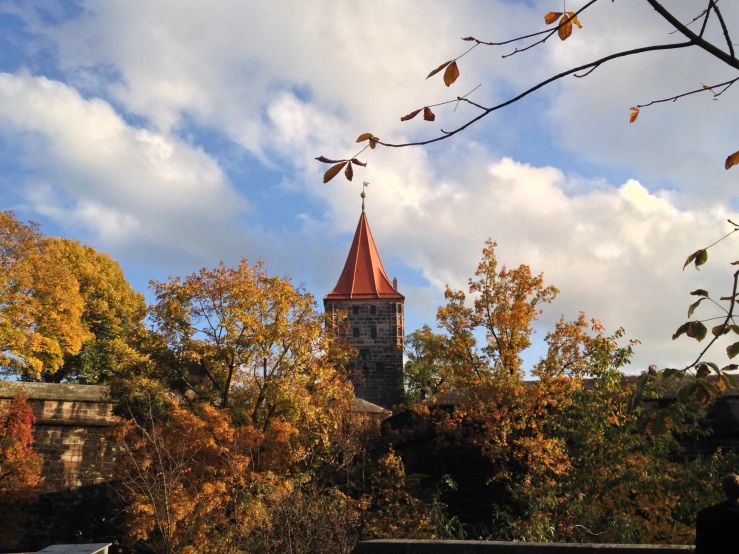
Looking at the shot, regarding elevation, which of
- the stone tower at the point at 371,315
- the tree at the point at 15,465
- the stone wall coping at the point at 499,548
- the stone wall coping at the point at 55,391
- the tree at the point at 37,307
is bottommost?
the stone wall coping at the point at 499,548

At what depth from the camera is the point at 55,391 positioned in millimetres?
22594

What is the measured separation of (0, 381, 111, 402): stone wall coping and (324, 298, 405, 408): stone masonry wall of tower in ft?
89.8

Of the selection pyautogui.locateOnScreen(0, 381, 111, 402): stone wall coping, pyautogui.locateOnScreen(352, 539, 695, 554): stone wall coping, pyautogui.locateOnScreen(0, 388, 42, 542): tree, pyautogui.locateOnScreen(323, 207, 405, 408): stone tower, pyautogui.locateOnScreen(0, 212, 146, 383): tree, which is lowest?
pyautogui.locateOnScreen(352, 539, 695, 554): stone wall coping

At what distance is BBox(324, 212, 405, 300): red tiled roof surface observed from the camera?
52031 millimetres

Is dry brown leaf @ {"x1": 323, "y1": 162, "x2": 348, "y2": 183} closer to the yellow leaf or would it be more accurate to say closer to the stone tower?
the yellow leaf

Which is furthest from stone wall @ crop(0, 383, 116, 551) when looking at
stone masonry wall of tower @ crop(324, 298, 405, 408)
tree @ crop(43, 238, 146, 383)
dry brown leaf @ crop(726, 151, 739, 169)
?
stone masonry wall of tower @ crop(324, 298, 405, 408)

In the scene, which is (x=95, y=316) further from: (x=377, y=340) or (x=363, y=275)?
(x=363, y=275)

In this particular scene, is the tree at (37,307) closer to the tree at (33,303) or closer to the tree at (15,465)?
the tree at (33,303)

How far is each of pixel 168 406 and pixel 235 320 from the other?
8.88 ft

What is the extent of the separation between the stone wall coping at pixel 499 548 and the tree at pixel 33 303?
836 inches

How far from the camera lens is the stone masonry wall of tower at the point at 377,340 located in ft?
163

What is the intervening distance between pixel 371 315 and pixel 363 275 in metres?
3.06

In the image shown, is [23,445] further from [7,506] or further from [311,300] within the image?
[311,300]

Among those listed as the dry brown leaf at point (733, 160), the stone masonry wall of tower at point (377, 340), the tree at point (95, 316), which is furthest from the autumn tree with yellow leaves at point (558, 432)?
the stone masonry wall of tower at point (377, 340)
